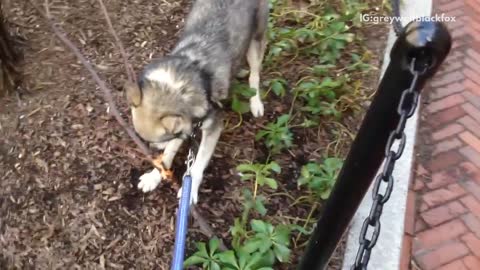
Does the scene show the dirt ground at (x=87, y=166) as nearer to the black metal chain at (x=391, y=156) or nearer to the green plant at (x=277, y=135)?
the green plant at (x=277, y=135)

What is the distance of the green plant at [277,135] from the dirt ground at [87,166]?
0.08 metres

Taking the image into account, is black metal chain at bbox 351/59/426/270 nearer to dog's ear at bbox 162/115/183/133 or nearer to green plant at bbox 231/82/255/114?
dog's ear at bbox 162/115/183/133

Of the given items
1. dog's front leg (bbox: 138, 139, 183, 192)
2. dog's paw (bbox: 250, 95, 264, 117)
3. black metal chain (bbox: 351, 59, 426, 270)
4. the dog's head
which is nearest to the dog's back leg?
dog's paw (bbox: 250, 95, 264, 117)

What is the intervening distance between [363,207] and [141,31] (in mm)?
1996

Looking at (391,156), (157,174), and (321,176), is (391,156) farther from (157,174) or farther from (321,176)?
(157,174)

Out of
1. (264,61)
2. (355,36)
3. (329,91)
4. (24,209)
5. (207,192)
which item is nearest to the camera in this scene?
(24,209)

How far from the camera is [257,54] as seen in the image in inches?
144

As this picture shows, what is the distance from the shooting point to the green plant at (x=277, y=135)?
11.3 ft

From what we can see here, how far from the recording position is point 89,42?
3879 millimetres

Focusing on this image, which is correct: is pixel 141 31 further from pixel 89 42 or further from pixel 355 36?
pixel 355 36

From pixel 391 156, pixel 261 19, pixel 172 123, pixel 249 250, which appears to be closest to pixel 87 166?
pixel 172 123

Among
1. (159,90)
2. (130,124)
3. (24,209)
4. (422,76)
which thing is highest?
(422,76)

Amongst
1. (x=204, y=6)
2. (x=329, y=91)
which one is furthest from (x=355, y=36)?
(x=204, y=6)

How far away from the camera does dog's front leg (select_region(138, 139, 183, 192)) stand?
126 inches
